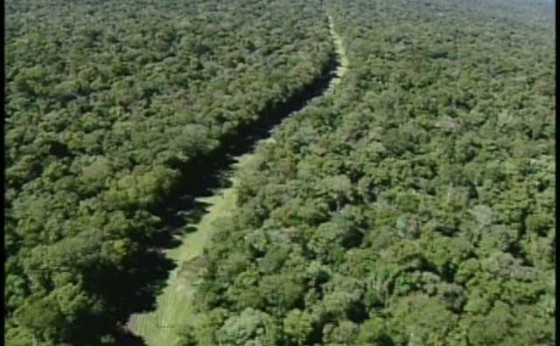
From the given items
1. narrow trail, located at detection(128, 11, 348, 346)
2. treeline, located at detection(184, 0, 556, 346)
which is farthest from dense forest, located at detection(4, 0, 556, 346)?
narrow trail, located at detection(128, 11, 348, 346)

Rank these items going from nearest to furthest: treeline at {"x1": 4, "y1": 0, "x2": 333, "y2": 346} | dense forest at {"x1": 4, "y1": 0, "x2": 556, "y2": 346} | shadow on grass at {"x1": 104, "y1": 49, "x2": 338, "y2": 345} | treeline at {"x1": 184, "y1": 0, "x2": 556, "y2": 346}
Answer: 1. treeline at {"x1": 184, "y1": 0, "x2": 556, "y2": 346}
2. dense forest at {"x1": 4, "y1": 0, "x2": 556, "y2": 346}
3. treeline at {"x1": 4, "y1": 0, "x2": 333, "y2": 346}
4. shadow on grass at {"x1": 104, "y1": 49, "x2": 338, "y2": 345}

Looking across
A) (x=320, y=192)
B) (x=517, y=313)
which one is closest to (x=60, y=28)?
(x=320, y=192)

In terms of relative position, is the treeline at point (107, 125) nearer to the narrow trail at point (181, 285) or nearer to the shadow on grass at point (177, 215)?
the shadow on grass at point (177, 215)

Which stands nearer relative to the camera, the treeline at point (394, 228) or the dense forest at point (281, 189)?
the treeline at point (394, 228)

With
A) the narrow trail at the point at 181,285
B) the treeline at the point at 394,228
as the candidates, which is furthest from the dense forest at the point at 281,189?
the narrow trail at the point at 181,285

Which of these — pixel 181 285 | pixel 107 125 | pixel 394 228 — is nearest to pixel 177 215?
pixel 181 285

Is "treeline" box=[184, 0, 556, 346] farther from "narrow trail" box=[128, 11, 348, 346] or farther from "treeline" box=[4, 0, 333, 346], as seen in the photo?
"treeline" box=[4, 0, 333, 346]

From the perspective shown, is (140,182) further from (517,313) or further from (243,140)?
(517,313)
